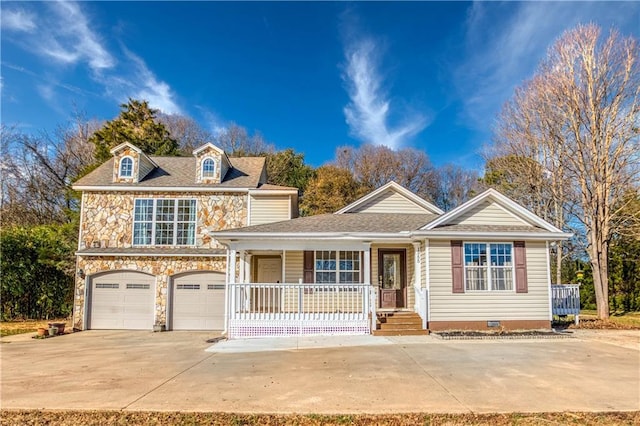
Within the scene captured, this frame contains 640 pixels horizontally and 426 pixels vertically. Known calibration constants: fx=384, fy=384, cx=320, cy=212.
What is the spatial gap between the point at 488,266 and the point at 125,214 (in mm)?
13723

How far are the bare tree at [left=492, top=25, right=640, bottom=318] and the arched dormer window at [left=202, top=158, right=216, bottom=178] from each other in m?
14.2

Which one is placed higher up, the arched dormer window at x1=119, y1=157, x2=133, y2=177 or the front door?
the arched dormer window at x1=119, y1=157, x2=133, y2=177

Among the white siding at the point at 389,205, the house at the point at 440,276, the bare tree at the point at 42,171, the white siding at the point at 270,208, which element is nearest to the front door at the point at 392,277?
the house at the point at 440,276

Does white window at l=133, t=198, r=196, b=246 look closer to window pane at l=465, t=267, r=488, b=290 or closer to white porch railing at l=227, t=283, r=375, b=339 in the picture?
white porch railing at l=227, t=283, r=375, b=339

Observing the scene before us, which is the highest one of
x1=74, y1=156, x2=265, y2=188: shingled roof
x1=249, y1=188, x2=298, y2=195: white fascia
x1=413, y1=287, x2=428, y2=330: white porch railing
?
x1=74, y1=156, x2=265, y2=188: shingled roof

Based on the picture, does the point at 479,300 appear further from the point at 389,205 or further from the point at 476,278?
the point at 389,205

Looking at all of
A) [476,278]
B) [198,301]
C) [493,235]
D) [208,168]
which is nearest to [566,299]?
[476,278]

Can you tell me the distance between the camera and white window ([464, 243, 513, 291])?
1170cm

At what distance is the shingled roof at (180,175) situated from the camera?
15.8 m

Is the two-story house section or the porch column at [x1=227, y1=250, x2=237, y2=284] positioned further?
the two-story house section

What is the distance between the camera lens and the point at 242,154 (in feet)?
102

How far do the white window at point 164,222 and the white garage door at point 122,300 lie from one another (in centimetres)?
153

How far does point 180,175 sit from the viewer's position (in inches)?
650

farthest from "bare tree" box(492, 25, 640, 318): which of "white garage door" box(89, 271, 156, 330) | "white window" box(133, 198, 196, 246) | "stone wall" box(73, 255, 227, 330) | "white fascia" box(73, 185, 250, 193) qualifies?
"white garage door" box(89, 271, 156, 330)
